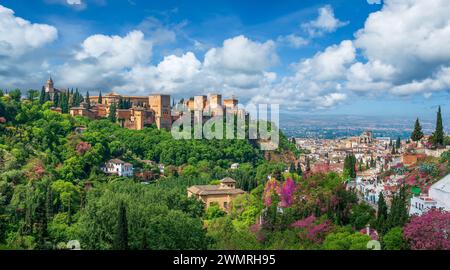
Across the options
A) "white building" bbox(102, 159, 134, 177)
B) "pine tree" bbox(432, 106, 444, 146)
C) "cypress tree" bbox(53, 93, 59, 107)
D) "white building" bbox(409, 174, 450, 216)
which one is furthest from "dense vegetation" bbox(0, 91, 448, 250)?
"pine tree" bbox(432, 106, 444, 146)

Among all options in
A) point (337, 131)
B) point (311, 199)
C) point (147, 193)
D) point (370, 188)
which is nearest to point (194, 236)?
point (311, 199)

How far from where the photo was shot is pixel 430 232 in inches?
348

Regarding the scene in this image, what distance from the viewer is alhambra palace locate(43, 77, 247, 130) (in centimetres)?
3195

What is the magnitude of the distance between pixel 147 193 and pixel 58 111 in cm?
1550

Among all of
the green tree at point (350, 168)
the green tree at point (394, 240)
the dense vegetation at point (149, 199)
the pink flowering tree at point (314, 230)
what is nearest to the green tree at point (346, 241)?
the dense vegetation at point (149, 199)

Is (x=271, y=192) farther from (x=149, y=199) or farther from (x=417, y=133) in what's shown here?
(x=417, y=133)

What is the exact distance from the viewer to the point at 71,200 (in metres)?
16.4

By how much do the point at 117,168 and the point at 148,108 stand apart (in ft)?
39.8

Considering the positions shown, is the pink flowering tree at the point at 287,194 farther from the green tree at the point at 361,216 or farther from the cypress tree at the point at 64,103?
the cypress tree at the point at 64,103

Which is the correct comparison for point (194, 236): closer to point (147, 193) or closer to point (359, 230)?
point (359, 230)

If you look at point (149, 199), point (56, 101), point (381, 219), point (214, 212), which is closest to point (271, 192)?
point (214, 212)

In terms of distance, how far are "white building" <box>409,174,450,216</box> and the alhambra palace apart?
21654 millimetres

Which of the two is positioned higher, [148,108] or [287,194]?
[148,108]

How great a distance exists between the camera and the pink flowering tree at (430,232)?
8711mm
